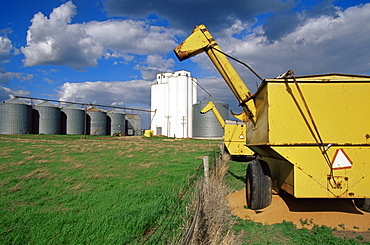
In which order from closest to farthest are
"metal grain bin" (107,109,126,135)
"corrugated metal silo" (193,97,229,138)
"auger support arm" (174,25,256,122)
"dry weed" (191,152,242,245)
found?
"dry weed" (191,152,242,245), "auger support arm" (174,25,256,122), "corrugated metal silo" (193,97,229,138), "metal grain bin" (107,109,126,135)

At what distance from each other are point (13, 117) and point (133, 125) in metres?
26.4

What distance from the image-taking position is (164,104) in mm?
56531

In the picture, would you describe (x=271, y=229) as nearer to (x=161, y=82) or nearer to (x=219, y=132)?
(x=219, y=132)

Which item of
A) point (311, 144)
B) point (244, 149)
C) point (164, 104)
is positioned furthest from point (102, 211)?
point (164, 104)

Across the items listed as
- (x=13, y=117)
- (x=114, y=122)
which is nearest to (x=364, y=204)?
(x=13, y=117)

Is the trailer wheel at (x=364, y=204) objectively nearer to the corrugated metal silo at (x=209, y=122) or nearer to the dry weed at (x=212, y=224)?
the dry weed at (x=212, y=224)

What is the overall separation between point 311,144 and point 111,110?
5931 centimetres

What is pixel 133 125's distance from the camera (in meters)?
66.6

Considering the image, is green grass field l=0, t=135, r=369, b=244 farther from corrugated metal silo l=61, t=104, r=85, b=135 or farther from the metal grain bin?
the metal grain bin

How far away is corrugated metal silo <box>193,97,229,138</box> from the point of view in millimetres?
50875

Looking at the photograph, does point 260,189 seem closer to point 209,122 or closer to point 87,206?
point 87,206

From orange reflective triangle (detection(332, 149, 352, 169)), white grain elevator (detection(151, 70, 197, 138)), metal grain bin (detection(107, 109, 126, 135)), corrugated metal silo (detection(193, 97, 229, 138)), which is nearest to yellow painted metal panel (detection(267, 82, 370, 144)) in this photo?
orange reflective triangle (detection(332, 149, 352, 169))

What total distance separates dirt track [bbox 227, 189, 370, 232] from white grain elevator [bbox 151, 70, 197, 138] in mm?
46103

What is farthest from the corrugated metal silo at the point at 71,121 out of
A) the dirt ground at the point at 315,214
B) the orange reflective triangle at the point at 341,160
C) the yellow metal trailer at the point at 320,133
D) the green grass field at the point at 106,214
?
the orange reflective triangle at the point at 341,160
